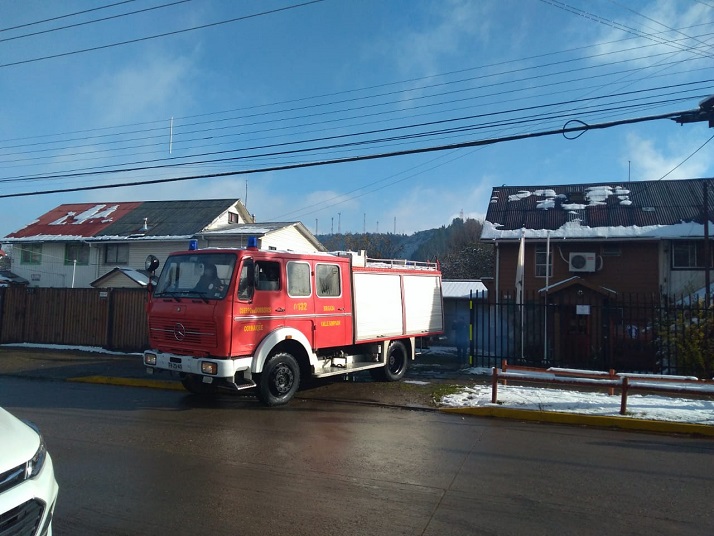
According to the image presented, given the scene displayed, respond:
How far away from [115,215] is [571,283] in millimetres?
24952

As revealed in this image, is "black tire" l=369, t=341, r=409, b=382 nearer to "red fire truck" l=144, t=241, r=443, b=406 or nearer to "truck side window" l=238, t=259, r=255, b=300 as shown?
"red fire truck" l=144, t=241, r=443, b=406

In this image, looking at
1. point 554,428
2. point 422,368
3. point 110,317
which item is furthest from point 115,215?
point 554,428

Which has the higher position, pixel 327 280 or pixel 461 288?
pixel 461 288

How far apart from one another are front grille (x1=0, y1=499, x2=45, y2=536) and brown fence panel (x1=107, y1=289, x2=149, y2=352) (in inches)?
534

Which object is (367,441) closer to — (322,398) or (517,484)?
(517,484)

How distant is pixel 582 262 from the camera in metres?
19.4

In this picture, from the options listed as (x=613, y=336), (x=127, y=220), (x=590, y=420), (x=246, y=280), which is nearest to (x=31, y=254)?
(x=127, y=220)

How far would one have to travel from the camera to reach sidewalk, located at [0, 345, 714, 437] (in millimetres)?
8055

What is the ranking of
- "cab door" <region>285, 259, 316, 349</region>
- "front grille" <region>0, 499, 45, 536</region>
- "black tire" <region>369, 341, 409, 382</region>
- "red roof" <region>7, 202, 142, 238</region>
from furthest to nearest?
1. "red roof" <region>7, 202, 142, 238</region>
2. "black tire" <region>369, 341, 409, 382</region>
3. "cab door" <region>285, 259, 316, 349</region>
4. "front grille" <region>0, 499, 45, 536</region>

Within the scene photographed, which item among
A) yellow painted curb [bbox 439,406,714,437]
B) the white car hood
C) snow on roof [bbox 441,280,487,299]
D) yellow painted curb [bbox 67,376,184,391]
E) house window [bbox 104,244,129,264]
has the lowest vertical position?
yellow painted curb [bbox 67,376,184,391]

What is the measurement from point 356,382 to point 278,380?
10.2ft

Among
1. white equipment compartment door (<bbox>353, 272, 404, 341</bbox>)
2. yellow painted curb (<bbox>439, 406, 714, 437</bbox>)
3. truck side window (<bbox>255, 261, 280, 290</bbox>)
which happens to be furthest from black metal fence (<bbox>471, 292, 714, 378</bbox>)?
truck side window (<bbox>255, 261, 280, 290</bbox>)

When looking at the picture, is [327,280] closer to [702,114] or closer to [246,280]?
[246,280]

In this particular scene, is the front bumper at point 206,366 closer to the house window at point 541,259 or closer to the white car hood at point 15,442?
the white car hood at point 15,442
